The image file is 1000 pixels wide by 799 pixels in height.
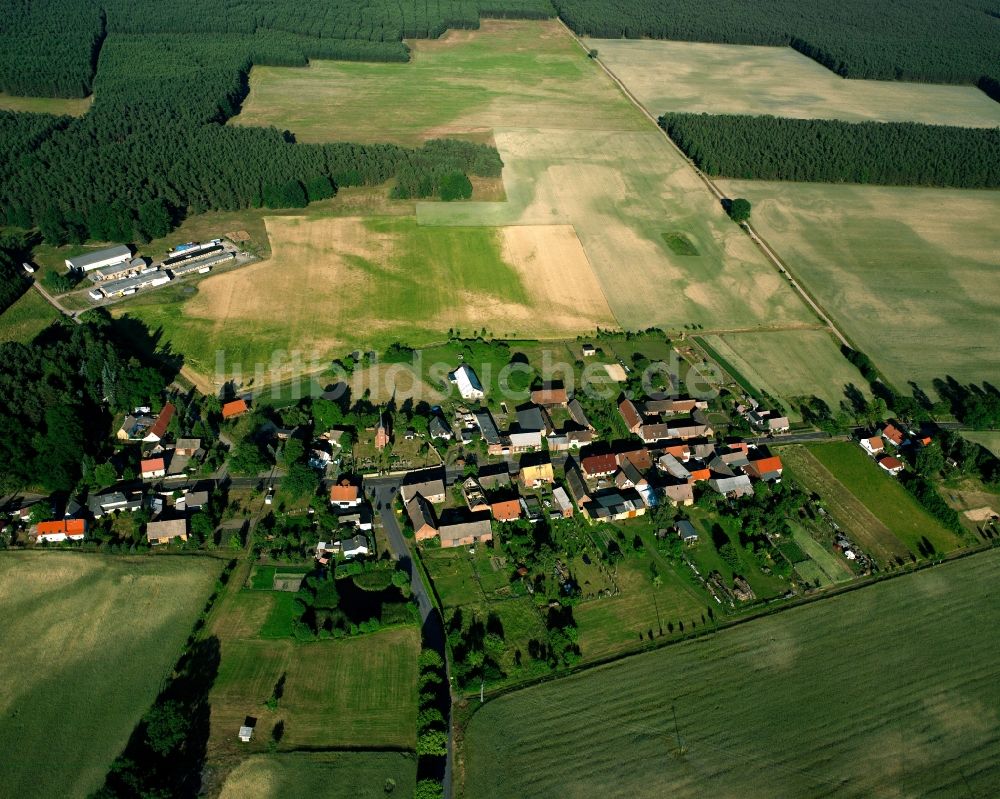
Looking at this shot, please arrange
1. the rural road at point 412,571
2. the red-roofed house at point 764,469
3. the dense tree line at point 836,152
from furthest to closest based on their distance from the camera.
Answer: the dense tree line at point 836,152, the red-roofed house at point 764,469, the rural road at point 412,571

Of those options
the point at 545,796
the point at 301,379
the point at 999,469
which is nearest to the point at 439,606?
the point at 545,796

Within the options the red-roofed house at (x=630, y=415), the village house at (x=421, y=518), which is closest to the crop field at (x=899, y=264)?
the red-roofed house at (x=630, y=415)

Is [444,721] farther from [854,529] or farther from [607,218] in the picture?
[607,218]

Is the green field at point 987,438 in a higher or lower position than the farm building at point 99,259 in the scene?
lower

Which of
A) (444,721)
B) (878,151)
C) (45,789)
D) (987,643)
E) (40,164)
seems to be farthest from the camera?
(878,151)

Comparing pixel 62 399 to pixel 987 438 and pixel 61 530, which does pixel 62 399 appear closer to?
pixel 61 530

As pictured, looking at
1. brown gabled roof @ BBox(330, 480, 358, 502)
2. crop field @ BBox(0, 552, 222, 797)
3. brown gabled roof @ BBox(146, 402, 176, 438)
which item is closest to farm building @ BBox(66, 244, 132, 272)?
brown gabled roof @ BBox(146, 402, 176, 438)

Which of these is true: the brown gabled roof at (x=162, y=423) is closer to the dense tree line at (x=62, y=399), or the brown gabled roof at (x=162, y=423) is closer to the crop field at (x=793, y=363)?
the dense tree line at (x=62, y=399)
